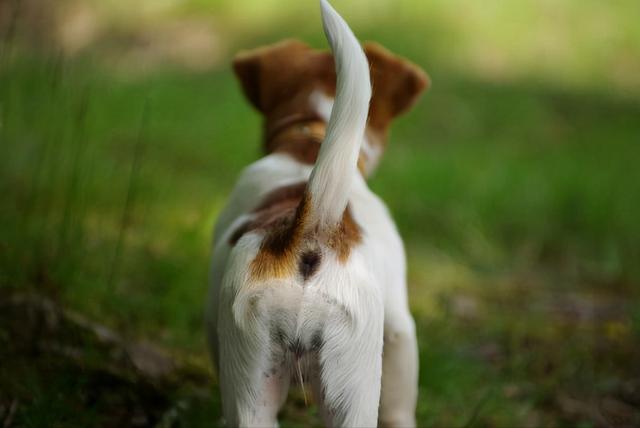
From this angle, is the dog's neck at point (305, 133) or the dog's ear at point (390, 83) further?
the dog's ear at point (390, 83)

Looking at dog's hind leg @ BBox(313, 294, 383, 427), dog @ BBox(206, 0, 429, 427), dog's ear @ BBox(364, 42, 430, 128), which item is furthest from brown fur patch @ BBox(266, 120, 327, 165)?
dog's hind leg @ BBox(313, 294, 383, 427)

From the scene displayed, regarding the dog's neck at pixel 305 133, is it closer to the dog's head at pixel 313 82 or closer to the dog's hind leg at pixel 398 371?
the dog's head at pixel 313 82

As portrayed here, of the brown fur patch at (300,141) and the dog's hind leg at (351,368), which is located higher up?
the brown fur patch at (300,141)

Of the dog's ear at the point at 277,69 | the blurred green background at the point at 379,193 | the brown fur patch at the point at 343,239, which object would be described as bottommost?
the blurred green background at the point at 379,193

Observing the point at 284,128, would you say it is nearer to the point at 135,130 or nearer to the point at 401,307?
the point at 401,307

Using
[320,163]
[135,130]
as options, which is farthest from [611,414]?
[135,130]

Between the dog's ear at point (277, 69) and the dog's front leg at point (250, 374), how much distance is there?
4.05 feet

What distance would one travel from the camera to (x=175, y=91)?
21.2ft

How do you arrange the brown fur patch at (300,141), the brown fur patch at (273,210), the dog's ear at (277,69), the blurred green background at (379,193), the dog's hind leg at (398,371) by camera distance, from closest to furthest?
the brown fur patch at (273,210) → the dog's hind leg at (398,371) → the brown fur patch at (300,141) → the blurred green background at (379,193) → the dog's ear at (277,69)

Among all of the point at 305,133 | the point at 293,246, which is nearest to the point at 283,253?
the point at 293,246

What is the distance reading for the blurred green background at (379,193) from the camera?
10.2ft

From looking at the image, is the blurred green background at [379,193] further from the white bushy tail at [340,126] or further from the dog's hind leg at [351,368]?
the white bushy tail at [340,126]

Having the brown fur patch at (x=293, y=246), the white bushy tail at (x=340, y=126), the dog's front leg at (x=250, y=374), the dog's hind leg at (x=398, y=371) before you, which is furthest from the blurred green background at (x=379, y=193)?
the white bushy tail at (x=340, y=126)

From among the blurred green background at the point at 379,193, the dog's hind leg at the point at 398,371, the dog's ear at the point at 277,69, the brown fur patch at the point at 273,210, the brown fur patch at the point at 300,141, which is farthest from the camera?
the dog's ear at the point at 277,69
